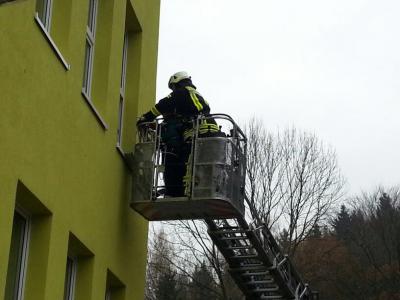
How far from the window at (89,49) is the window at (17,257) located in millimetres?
2562

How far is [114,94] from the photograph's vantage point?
10.4m

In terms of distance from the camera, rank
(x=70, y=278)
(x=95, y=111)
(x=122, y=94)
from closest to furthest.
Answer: (x=70, y=278)
(x=95, y=111)
(x=122, y=94)

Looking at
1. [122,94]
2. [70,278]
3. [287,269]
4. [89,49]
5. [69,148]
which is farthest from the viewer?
[287,269]

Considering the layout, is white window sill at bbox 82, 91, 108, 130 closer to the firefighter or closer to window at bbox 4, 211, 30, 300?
the firefighter

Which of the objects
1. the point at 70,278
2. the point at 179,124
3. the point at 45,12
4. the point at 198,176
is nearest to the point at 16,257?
the point at 70,278

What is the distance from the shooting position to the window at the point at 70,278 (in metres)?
8.94

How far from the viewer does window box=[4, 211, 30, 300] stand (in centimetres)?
736

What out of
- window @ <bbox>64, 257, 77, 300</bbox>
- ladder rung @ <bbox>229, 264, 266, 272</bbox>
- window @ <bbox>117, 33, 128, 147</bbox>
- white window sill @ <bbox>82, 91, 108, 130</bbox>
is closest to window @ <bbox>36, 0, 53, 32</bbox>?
white window sill @ <bbox>82, 91, 108, 130</bbox>

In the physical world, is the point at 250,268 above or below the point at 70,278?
above

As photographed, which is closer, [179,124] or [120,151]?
[120,151]

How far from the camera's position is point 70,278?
9094mm

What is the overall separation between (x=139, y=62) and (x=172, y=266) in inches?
948

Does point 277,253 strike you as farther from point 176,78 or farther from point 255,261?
point 176,78

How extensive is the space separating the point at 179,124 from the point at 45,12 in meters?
3.20
